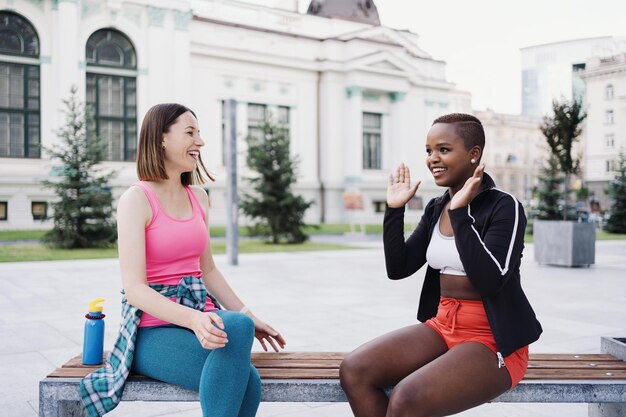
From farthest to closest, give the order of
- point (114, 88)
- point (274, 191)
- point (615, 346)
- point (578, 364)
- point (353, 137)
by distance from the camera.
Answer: point (353, 137), point (114, 88), point (274, 191), point (615, 346), point (578, 364)

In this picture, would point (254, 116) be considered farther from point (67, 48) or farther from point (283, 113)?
point (67, 48)

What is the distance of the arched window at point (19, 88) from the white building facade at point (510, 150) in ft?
218

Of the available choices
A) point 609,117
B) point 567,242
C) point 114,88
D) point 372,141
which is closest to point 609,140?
point 609,117

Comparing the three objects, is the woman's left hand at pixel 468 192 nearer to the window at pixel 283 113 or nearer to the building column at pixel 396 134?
the window at pixel 283 113

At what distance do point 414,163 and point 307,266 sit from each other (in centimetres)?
3047

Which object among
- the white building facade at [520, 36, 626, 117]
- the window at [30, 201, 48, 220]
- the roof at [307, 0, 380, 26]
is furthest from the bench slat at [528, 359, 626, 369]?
the white building facade at [520, 36, 626, 117]

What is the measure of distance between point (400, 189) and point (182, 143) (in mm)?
1031

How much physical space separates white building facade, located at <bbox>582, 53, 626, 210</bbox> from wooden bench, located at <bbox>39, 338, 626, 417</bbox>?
60009 millimetres

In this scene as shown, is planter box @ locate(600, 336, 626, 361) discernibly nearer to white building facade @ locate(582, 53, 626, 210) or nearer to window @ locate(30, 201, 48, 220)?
window @ locate(30, 201, 48, 220)

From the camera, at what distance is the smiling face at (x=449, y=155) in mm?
2889

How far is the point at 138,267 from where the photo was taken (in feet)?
8.92

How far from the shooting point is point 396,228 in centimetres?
304

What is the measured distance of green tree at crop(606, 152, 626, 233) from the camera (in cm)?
2997

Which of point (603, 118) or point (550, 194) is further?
point (603, 118)
